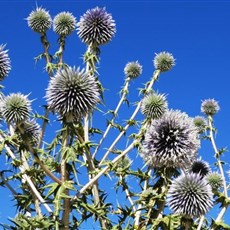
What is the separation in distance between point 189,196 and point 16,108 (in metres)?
2.52

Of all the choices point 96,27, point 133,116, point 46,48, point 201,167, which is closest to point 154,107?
point 133,116

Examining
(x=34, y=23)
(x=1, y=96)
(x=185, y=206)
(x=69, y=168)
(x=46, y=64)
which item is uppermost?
(x=34, y=23)

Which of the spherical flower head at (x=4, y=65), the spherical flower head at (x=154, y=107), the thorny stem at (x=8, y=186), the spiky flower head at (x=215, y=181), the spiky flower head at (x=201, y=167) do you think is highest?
the spherical flower head at (x=4, y=65)

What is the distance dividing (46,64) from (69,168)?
3.09 metres

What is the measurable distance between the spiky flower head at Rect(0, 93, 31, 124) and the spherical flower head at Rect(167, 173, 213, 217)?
Result: 2153mm

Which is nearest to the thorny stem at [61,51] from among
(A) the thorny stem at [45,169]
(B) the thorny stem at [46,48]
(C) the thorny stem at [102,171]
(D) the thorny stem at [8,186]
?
(B) the thorny stem at [46,48]

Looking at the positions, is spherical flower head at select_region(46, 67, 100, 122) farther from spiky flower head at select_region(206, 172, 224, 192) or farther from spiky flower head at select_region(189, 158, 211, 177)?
spiky flower head at select_region(206, 172, 224, 192)

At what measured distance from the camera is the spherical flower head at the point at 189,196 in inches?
228

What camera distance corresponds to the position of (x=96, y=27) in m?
8.42

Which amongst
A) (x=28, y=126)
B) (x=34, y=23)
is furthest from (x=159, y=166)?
(x=34, y=23)

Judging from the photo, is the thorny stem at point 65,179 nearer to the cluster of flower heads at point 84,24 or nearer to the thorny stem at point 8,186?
the thorny stem at point 8,186

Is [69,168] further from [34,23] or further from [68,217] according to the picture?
[34,23]

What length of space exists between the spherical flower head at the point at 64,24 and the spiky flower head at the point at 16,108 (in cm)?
285

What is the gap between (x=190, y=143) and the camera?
20.5 ft
